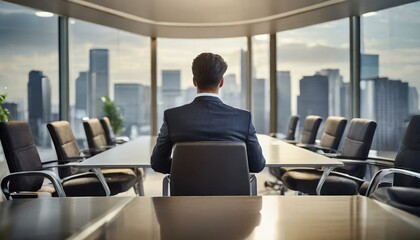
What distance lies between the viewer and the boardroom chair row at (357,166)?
2303mm

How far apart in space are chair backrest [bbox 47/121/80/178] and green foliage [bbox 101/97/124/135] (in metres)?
2.44

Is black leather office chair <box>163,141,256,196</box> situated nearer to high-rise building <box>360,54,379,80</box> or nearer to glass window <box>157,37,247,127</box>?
high-rise building <box>360,54,379,80</box>

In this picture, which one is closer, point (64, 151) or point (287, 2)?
point (64, 151)

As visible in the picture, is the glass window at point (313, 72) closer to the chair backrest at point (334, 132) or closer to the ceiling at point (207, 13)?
the ceiling at point (207, 13)

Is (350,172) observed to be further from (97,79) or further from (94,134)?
(97,79)

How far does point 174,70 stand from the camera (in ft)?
21.6

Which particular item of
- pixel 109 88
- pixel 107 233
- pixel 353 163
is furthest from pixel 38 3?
pixel 107 233

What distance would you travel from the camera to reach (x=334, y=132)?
3.66m

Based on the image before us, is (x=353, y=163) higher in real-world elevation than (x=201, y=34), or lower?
lower

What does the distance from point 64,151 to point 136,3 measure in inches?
92.8

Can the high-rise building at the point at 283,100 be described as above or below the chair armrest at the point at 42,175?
above

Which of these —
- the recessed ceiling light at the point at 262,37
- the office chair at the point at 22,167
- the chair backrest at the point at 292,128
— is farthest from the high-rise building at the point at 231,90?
the office chair at the point at 22,167

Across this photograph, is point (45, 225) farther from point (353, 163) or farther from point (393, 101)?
point (393, 101)

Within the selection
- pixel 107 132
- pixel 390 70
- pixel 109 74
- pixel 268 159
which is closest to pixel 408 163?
pixel 268 159
